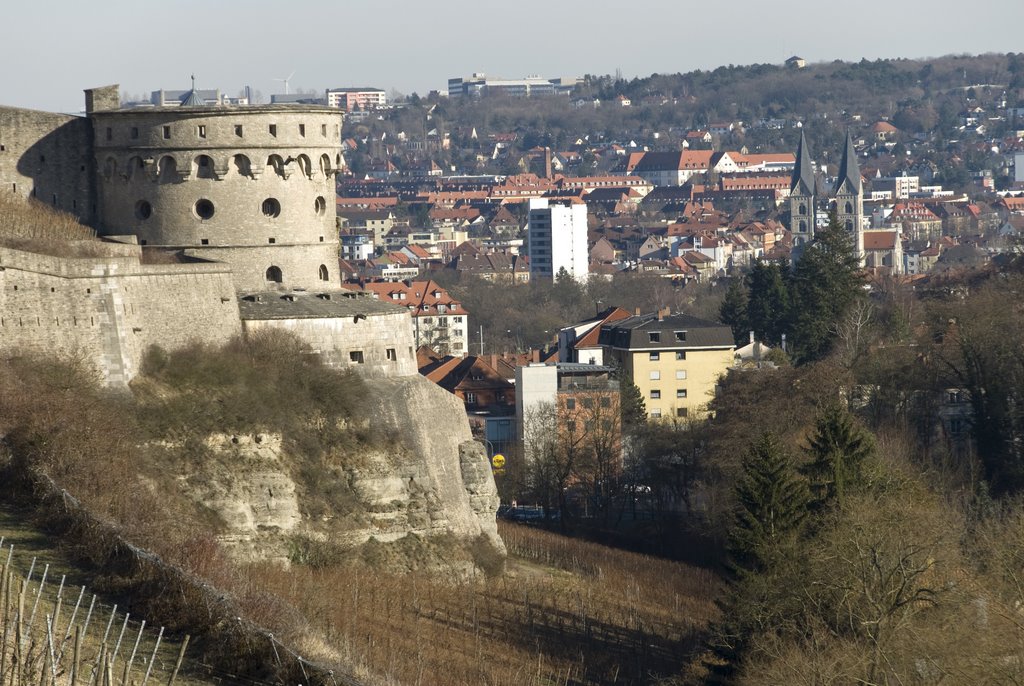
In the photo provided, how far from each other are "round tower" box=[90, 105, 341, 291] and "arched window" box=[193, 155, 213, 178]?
2 cm

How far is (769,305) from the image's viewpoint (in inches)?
3172

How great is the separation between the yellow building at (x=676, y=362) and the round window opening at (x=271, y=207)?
1293 inches

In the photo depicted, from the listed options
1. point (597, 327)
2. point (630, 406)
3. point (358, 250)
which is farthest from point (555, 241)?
point (630, 406)

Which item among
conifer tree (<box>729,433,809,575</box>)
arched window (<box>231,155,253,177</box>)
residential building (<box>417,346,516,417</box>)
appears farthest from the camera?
residential building (<box>417,346,516,417</box>)

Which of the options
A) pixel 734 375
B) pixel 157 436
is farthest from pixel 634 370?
→ pixel 157 436

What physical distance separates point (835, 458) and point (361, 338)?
9.97 m

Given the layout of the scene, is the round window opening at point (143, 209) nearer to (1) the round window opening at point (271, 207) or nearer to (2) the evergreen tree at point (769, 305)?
(1) the round window opening at point (271, 207)

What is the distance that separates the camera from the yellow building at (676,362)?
77.1 meters

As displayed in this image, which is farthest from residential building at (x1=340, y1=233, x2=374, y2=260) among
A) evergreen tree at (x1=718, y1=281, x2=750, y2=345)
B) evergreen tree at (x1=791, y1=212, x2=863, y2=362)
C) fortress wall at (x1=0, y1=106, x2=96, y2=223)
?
fortress wall at (x1=0, y1=106, x2=96, y2=223)

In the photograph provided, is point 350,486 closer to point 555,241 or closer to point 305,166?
point 305,166

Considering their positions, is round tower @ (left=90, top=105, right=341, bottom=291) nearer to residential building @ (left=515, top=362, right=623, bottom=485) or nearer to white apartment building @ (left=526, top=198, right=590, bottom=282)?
residential building @ (left=515, top=362, right=623, bottom=485)

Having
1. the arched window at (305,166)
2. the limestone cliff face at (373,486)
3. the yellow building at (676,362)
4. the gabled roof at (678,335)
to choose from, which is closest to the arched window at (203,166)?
the arched window at (305,166)

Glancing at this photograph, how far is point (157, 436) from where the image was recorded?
3828 centimetres

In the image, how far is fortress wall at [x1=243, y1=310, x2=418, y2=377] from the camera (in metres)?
43.3
